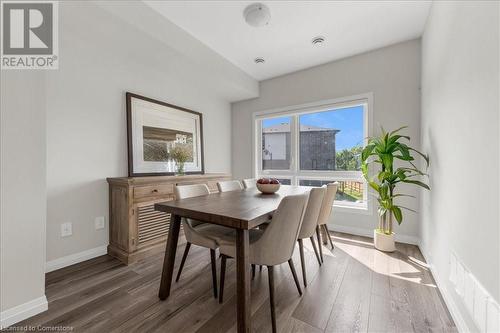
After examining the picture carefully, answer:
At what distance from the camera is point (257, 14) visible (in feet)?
7.05

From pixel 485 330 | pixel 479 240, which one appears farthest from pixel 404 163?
pixel 485 330

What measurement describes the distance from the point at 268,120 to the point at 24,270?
3693 mm

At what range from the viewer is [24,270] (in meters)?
1.41

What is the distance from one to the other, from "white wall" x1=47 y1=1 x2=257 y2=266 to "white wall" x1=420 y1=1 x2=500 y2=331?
255 centimetres

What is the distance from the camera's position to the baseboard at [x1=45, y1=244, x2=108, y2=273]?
204cm

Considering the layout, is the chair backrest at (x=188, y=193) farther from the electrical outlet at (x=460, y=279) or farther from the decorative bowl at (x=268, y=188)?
the electrical outlet at (x=460, y=279)

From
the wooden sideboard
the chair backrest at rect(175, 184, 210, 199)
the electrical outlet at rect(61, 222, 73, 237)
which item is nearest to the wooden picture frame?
the wooden sideboard

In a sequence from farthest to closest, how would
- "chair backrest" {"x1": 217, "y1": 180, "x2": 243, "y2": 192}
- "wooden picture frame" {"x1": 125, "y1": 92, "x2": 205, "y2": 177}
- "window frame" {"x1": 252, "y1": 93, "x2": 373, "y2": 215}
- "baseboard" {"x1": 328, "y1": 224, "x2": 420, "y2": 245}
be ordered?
"window frame" {"x1": 252, "y1": 93, "x2": 373, "y2": 215}, "baseboard" {"x1": 328, "y1": 224, "x2": 420, "y2": 245}, "wooden picture frame" {"x1": 125, "y1": 92, "x2": 205, "y2": 177}, "chair backrest" {"x1": 217, "y1": 180, "x2": 243, "y2": 192}

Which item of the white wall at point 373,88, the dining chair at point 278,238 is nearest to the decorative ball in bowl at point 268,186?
the dining chair at point 278,238

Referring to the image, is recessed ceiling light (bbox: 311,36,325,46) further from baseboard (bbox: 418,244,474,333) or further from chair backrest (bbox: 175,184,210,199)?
baseboard (bbox: 418,244,474,333)

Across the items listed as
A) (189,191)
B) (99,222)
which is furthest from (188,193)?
(99,222)

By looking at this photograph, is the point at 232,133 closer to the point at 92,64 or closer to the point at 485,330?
the point at 92,64

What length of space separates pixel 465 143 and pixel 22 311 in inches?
121

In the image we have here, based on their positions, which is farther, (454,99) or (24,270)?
(454,99)
